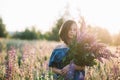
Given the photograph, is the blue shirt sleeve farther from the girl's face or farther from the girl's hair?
the girl's face

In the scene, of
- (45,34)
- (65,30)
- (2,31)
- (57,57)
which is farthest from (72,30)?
(45,34)

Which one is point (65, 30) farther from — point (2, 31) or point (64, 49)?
point (2, 31)

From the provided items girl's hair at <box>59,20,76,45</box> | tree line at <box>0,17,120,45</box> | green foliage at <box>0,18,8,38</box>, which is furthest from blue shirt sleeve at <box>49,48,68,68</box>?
green foliage at <box>0,18,8,38</box>

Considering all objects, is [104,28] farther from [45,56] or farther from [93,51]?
[93,51]

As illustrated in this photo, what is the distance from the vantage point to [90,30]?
4754 millimetres

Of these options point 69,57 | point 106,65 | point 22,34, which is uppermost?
point 69,57

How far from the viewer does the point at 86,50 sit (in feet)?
16.3

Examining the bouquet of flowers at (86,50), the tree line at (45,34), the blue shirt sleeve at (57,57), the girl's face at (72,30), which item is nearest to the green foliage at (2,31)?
the tree line at (45,34)

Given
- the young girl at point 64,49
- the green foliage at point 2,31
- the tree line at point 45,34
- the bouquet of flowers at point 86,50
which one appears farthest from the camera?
the green foliage at point 2,31

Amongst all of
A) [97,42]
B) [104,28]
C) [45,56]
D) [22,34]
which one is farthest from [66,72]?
[22,34]

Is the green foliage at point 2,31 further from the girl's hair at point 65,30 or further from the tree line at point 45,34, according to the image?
the girl's hair at point 65,30

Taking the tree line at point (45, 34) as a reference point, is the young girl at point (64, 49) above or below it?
above

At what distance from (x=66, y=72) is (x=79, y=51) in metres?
0.35

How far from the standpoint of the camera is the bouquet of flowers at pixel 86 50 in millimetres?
4797
